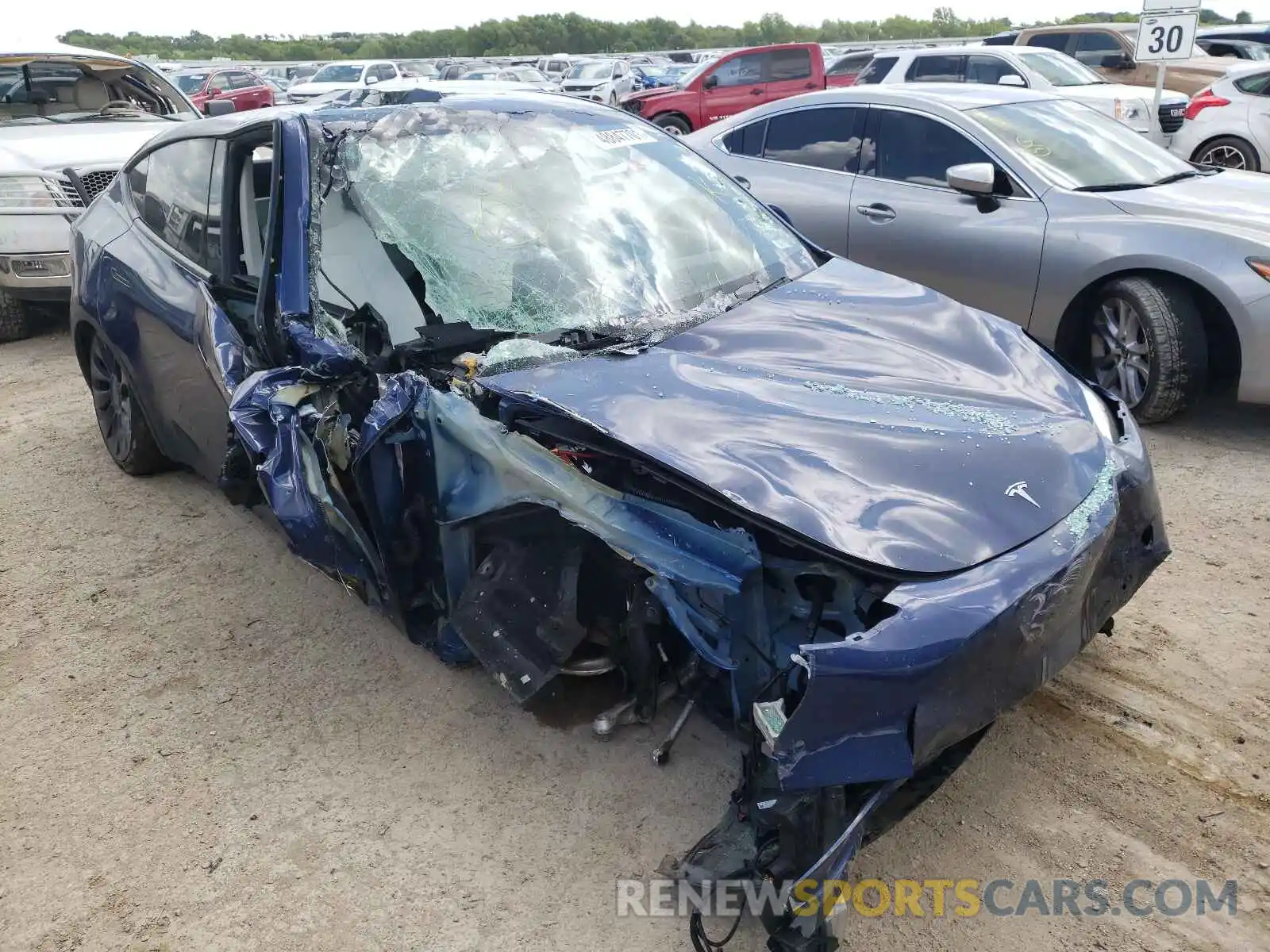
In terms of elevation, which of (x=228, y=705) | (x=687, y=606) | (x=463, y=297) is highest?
(x=463, y=297)

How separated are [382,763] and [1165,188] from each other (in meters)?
4.72

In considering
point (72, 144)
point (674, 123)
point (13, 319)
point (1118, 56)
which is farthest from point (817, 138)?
point (674, 123)

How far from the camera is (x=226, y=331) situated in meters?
3.33

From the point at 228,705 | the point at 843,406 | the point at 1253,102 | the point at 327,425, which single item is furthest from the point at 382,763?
the point at 1253,102

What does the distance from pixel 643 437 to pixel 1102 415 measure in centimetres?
147

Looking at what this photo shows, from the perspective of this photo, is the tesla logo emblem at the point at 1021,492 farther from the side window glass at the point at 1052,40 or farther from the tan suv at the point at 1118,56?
the side window glass at the point at 1052,40

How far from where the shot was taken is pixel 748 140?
6.68m

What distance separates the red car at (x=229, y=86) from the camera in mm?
21609

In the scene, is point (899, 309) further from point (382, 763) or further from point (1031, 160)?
point (1031, 160)

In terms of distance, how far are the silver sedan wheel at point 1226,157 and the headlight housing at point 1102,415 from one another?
8.38 m

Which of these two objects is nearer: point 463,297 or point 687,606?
point 687,606

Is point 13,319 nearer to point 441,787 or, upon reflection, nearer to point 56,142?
point 56,142

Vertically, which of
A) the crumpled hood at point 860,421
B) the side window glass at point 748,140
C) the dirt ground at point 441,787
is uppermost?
the side window glass at point 748,140

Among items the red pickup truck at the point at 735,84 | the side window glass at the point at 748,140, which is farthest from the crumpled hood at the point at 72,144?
the red pickup truck at the point at 735,84
